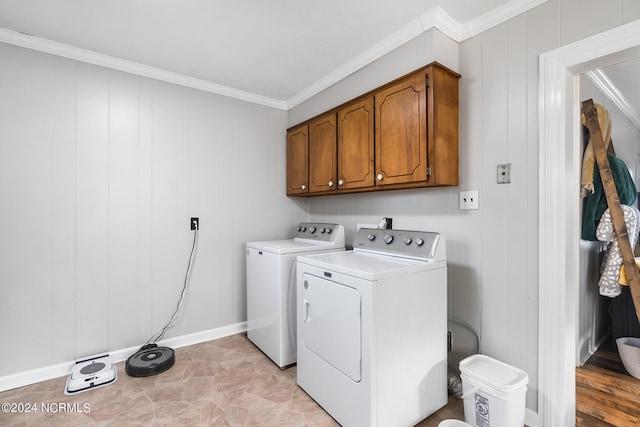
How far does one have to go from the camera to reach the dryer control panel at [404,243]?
1.75m

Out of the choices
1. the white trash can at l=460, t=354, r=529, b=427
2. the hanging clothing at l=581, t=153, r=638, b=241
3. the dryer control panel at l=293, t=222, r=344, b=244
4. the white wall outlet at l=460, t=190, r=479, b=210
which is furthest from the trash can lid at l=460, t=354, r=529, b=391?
the hanging clothing at l=581, t=153, r=638, b=241

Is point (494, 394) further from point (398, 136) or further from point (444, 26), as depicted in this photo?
point (444, 26)

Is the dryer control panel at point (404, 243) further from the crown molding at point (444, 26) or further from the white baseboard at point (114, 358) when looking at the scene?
the white baseboard at point (114, 358)

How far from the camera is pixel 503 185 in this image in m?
1.74

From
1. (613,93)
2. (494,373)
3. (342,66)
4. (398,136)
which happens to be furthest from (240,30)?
(613,93)

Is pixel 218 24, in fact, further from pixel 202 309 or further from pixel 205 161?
pixel 202 309

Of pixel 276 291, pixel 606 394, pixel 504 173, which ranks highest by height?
pixel 504 173

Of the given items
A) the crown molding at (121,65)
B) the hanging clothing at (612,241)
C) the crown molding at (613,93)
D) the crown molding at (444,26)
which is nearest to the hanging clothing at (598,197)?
the hanging clothing at (612,241)

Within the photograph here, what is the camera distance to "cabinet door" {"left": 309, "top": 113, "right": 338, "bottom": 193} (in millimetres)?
2537

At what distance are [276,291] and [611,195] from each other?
2.54 m

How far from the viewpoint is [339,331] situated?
1.64m

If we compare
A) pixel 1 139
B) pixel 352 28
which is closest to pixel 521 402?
pixel 352 28

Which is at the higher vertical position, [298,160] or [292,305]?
[298,160]

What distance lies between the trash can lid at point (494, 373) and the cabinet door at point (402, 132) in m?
1.07
